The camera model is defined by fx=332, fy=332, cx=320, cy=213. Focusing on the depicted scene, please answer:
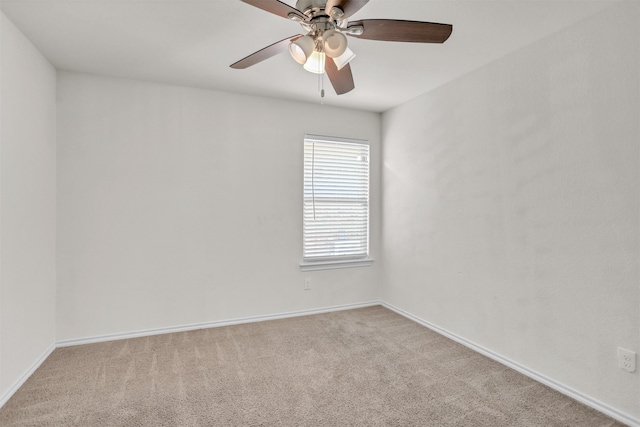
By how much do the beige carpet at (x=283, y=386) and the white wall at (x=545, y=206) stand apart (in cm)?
31

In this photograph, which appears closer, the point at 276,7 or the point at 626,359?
the point at 276,7

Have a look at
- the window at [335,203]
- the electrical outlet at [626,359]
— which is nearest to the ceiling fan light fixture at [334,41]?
the window at [335,203]

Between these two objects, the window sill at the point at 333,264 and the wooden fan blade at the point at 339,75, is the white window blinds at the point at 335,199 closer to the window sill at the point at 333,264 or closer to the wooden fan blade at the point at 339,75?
the window sill at the point at 333,264

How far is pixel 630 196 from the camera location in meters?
1.88

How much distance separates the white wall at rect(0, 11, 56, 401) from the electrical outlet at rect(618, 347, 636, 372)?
373 centimetres

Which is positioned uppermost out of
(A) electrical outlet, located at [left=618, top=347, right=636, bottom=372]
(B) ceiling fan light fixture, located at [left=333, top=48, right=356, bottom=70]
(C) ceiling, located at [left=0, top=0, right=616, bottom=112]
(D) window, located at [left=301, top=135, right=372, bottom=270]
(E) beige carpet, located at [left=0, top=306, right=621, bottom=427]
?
(C) ceiling, located at [left=0, top=0, right=616, bottom=112]

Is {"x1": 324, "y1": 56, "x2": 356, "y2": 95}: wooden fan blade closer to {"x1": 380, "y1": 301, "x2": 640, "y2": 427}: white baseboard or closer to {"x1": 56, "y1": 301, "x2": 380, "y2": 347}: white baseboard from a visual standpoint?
{"x1": 380, "y1": 301, "x2": 640, "y2": 427}: white baseboard

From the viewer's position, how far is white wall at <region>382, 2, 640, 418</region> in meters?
1.92

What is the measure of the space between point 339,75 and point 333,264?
2.35 metres

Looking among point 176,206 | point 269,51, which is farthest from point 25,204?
point 269,51

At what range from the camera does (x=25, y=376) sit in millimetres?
2336

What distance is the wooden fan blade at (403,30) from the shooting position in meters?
1.52

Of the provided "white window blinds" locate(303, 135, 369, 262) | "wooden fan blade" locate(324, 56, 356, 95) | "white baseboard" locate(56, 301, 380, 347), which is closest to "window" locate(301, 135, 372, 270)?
"white window blinds" locate(303, 135, 369, 262)

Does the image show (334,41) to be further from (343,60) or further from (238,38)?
(238,38)
